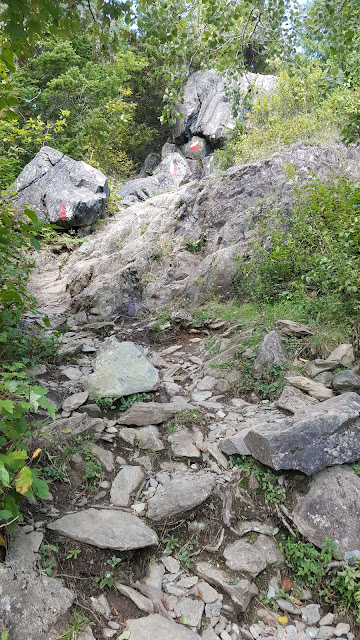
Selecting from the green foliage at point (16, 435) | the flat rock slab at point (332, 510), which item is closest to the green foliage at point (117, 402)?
the green foliage at point (16, 435)

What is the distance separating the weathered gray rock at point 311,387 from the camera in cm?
391

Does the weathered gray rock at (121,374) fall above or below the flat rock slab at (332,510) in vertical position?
above

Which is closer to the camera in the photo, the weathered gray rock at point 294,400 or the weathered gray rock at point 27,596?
the weathered gray rock at point 27,596

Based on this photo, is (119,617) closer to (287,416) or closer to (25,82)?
(287,416)

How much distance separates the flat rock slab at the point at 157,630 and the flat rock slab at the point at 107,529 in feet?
1.36

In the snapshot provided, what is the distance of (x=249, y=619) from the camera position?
247cm

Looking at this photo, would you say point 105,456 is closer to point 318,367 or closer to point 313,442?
point 313,442

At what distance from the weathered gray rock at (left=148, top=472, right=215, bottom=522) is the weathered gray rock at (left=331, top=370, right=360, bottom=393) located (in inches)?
62.5

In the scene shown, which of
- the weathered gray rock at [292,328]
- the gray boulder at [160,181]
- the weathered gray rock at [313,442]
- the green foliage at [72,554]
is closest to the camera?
the green foliage at [72,554]

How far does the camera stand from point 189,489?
10.0ft

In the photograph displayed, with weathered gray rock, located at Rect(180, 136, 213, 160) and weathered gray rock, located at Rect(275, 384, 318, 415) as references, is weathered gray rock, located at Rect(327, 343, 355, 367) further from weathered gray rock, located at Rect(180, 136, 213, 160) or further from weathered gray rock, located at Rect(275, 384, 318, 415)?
weathered gray rock, located at Rect(180, 136, 213, 160)

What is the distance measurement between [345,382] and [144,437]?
1.99 m

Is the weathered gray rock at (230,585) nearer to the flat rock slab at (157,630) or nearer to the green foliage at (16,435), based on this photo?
the flat rock slab at (157,630)

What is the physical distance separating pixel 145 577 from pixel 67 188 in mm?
11057
